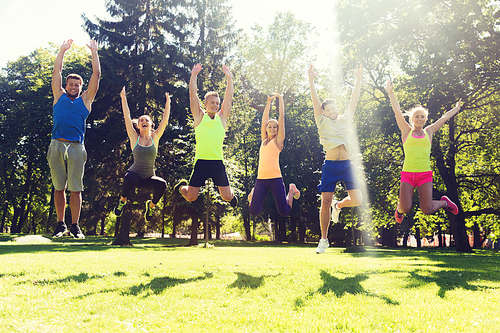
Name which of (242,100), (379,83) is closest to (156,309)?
(379,83)

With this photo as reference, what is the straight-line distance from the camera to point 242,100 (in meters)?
29.4

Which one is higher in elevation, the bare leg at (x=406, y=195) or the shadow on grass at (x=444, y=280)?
the bare leg at (x=406, y=195)

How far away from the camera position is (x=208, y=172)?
7.16m

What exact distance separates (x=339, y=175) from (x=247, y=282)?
109 inches

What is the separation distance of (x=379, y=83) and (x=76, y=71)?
19.8 m

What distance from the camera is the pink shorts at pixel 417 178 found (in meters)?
7.38

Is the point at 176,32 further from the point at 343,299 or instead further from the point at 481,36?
the point at 343,299

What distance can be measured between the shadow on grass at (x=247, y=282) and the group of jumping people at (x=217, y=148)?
4.93 feet

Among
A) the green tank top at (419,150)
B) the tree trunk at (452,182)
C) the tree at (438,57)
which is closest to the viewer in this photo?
the green tank top at (419,150)

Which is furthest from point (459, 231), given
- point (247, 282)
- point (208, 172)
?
point (208, 172)

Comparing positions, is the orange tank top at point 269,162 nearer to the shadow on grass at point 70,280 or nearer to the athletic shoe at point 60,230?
the shadow on grass at point 70,280

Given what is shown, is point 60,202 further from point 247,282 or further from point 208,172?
point 247,282

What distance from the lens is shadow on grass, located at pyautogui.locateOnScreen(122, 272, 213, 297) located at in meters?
5.51

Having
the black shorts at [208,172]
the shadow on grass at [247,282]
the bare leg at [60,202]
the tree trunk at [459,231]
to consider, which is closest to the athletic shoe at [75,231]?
the bare leg at [60,202]
